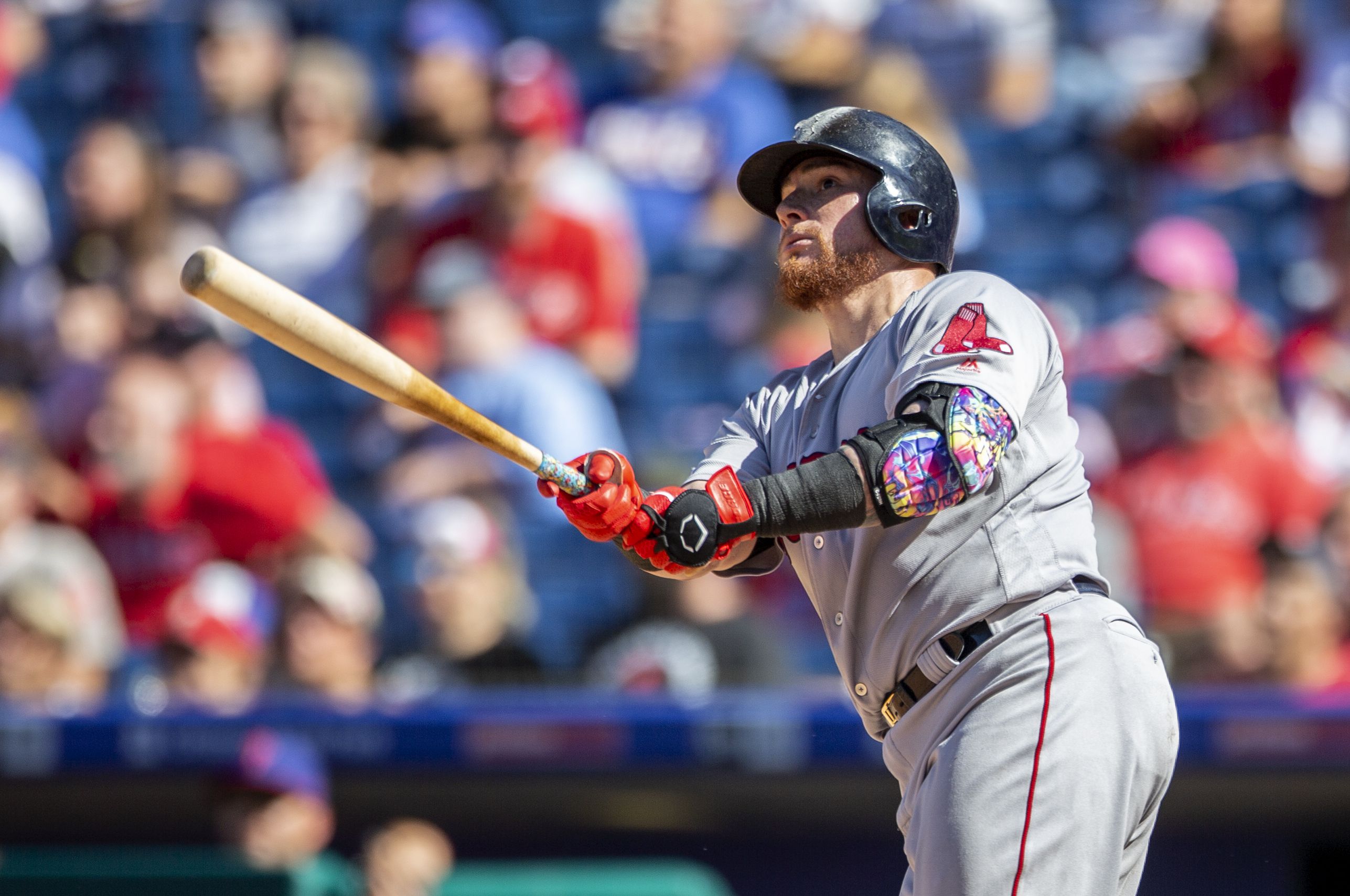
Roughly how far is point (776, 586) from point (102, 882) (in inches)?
92.3

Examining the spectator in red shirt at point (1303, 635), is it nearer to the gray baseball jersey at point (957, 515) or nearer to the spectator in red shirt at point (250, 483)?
the gray baseball jersey at point (957, 515)

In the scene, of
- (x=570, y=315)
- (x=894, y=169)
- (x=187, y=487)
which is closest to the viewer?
(x=894, y=169)

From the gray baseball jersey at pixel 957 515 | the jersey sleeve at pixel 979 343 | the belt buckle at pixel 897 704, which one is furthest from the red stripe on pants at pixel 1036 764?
the jersey sleeve at pixel 979 343

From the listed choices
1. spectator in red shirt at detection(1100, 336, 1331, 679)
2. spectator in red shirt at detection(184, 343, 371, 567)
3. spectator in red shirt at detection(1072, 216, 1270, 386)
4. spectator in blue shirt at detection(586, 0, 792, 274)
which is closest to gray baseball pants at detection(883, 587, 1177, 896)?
spectator in red shirt at detection(1100, 336, 1331, 679)

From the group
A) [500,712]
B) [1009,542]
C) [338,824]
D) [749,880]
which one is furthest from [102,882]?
[1009,542]

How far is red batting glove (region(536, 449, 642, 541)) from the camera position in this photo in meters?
2.40

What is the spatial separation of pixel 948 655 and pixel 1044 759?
22 centimetres

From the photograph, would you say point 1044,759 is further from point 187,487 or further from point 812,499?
point 187,487

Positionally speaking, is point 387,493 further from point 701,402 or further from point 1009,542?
point 1009,542

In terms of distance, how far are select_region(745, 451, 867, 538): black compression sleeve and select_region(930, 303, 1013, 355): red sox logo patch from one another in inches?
9.0

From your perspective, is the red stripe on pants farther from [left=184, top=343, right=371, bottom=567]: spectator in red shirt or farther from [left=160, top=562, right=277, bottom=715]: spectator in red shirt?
[left=184, top=343, right=371, bottom=567]: spectator in red shirt

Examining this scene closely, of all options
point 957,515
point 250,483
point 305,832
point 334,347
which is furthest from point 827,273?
point 250,483

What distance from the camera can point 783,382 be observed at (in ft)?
9.61

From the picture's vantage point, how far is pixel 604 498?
7.87 feet
